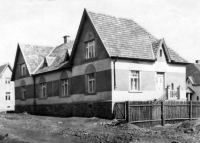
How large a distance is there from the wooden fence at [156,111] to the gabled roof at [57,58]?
36.4ft

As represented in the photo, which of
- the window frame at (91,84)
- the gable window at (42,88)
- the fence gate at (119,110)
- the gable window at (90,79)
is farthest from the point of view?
the gable window at (42,88)

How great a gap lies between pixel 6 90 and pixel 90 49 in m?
42.4

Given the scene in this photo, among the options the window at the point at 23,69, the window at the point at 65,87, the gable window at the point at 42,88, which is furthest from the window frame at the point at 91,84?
the window at the point at 23,69

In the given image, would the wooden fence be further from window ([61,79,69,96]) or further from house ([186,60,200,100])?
house ([186,60,200,100])

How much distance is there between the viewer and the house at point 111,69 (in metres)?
25.9

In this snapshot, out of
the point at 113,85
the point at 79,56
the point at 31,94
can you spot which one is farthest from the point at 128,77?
the point at 31,94

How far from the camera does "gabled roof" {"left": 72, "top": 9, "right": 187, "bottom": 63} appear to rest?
86.2 ft

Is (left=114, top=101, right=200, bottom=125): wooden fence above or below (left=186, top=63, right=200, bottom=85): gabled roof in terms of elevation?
below

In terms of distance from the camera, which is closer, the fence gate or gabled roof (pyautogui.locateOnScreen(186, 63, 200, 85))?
the fence gate

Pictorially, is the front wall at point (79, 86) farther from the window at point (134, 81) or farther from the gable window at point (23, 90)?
the window at point (134, 81)

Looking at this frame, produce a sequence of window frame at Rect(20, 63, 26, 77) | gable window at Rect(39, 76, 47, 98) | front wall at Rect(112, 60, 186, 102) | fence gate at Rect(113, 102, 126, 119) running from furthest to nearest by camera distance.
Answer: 1. window frame at Rect(20, 63, 26, 77)
2. gable window at Rect(39, 76, 47, 98)
3. front wall at Rect(112, 60, 186, 102)
4. fence gate at Rect(113, 102, 126, 119)

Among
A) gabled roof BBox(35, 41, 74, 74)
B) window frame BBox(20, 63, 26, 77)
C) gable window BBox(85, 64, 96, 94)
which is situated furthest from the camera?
window frame BBox(20, 63, 26, 77)

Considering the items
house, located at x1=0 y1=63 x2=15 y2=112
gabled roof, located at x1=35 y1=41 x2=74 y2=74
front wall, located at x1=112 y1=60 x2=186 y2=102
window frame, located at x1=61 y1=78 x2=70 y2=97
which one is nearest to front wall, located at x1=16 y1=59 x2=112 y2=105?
window frame, located at x1=61 y1=78 x2=70 y2=97

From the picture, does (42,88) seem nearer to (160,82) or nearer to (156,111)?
(160,82)
